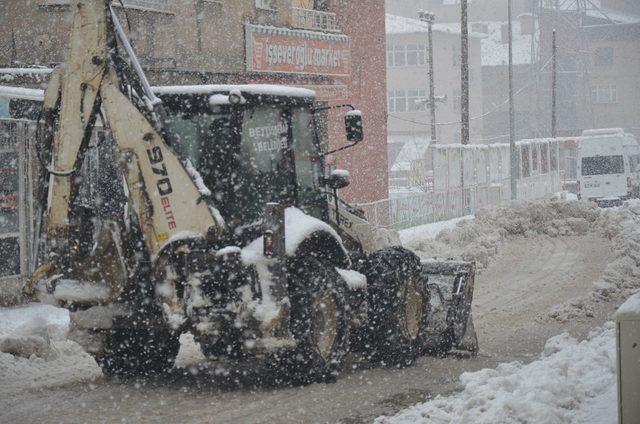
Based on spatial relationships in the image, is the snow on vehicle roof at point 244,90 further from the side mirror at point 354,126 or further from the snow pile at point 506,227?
the snow pile at point 506,227

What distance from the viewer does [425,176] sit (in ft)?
199

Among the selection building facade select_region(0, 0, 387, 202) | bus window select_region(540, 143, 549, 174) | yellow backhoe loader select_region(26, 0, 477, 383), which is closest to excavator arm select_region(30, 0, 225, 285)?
yellow backhoe loader select_region(26, 0, 477, 383)

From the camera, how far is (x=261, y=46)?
79.5ft

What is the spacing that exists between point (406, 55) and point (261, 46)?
55.2m

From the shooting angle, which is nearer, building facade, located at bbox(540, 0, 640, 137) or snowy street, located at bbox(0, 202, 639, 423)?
snowy street, located at bbox(0, 202, 639, 423)

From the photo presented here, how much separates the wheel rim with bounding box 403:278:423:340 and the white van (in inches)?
1127

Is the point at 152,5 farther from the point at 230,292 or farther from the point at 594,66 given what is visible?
the point at 594,66

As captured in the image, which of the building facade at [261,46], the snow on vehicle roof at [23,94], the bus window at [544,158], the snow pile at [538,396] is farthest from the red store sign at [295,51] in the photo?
the bus window at [544,158]

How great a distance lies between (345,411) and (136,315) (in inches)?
83.5

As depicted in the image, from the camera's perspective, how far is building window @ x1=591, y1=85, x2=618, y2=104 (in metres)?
82.4

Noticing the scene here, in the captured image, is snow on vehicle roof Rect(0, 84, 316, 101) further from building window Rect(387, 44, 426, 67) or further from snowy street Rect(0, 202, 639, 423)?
building window Rect(387, 44, 426, 67)

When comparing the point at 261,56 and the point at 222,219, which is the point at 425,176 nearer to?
the point at 261,56

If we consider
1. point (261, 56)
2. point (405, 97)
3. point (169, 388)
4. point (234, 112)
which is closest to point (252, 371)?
point (169, 388)

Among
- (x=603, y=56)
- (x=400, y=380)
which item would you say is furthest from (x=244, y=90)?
(x=603, y=56)
